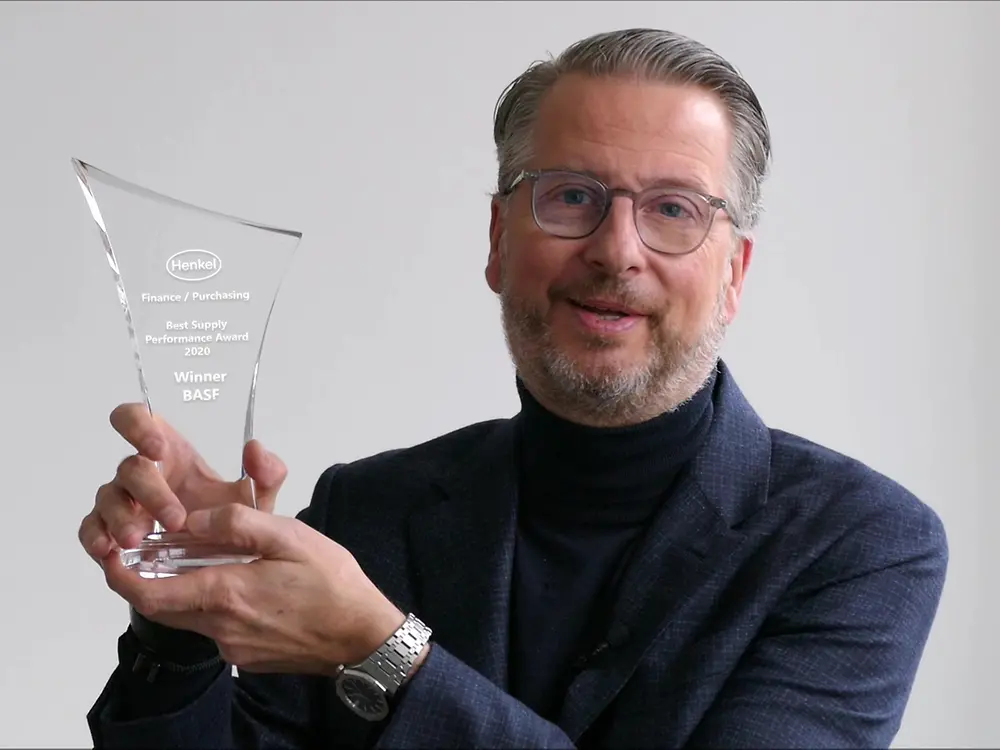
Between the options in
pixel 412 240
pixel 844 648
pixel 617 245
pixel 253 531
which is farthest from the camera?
pixel 412 240

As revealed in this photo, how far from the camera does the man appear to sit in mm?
1312

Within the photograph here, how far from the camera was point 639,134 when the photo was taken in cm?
156

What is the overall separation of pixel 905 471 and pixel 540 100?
155cm

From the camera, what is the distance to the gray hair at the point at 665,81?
5.27 feet

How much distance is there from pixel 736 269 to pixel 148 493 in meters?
0.81

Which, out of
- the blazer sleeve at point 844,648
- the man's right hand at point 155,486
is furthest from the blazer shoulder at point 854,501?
the man's right hand at point 155,486

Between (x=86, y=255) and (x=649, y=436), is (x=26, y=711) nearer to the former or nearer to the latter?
(x=86, y=255)

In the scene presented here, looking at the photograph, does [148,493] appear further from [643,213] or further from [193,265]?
[643,213]

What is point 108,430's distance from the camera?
2.72m

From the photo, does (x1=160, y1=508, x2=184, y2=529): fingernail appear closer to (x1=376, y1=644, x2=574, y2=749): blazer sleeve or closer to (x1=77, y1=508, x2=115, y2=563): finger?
(x1=77, y1=508, x2=115, y2=563): finger

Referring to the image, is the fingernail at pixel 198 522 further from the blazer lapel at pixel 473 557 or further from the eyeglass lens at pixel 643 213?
the eyeglass lens at pixel 643 213

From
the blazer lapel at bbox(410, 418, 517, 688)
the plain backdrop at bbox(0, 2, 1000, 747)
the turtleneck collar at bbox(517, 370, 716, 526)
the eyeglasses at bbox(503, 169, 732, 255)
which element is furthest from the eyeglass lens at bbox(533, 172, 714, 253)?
the plain backdrop at bbox(0, 2, 1000, 747)

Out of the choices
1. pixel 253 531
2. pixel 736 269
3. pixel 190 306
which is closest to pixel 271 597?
pixel 253 531

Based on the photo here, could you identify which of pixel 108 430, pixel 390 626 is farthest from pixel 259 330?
pixel 108 430
